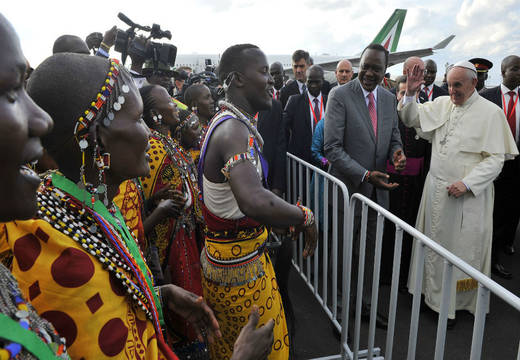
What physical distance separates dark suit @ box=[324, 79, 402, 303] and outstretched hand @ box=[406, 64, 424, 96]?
271 millimetres

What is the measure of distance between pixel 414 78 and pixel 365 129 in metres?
0.72

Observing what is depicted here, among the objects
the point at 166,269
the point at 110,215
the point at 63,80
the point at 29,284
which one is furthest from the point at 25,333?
the point at 166,269

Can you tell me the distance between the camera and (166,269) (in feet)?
8.29

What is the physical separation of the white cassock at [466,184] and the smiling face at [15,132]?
3168mm

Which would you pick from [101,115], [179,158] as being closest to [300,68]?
[179,158]

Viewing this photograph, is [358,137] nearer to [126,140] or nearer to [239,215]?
[239,215]

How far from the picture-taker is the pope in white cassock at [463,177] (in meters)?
3.13

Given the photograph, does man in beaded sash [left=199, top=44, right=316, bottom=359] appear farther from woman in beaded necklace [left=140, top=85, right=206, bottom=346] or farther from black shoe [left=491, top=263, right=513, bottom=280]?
black shoe [left=491, top=263, right=513, bottom=280]

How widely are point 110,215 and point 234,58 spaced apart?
1241 mm

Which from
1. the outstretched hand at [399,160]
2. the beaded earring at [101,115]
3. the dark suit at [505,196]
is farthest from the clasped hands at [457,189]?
the beaded earring at [101,115]

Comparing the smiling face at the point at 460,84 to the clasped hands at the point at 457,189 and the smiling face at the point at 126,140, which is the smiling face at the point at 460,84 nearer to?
the clasped hands at the point at 457,189

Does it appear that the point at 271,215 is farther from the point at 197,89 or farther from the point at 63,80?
the point at 197,89

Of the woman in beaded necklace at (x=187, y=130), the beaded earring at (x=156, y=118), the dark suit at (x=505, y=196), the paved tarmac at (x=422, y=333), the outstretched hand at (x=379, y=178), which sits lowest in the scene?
the paved tarmac at (x=422, y=333)

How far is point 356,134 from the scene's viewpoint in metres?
3.28
